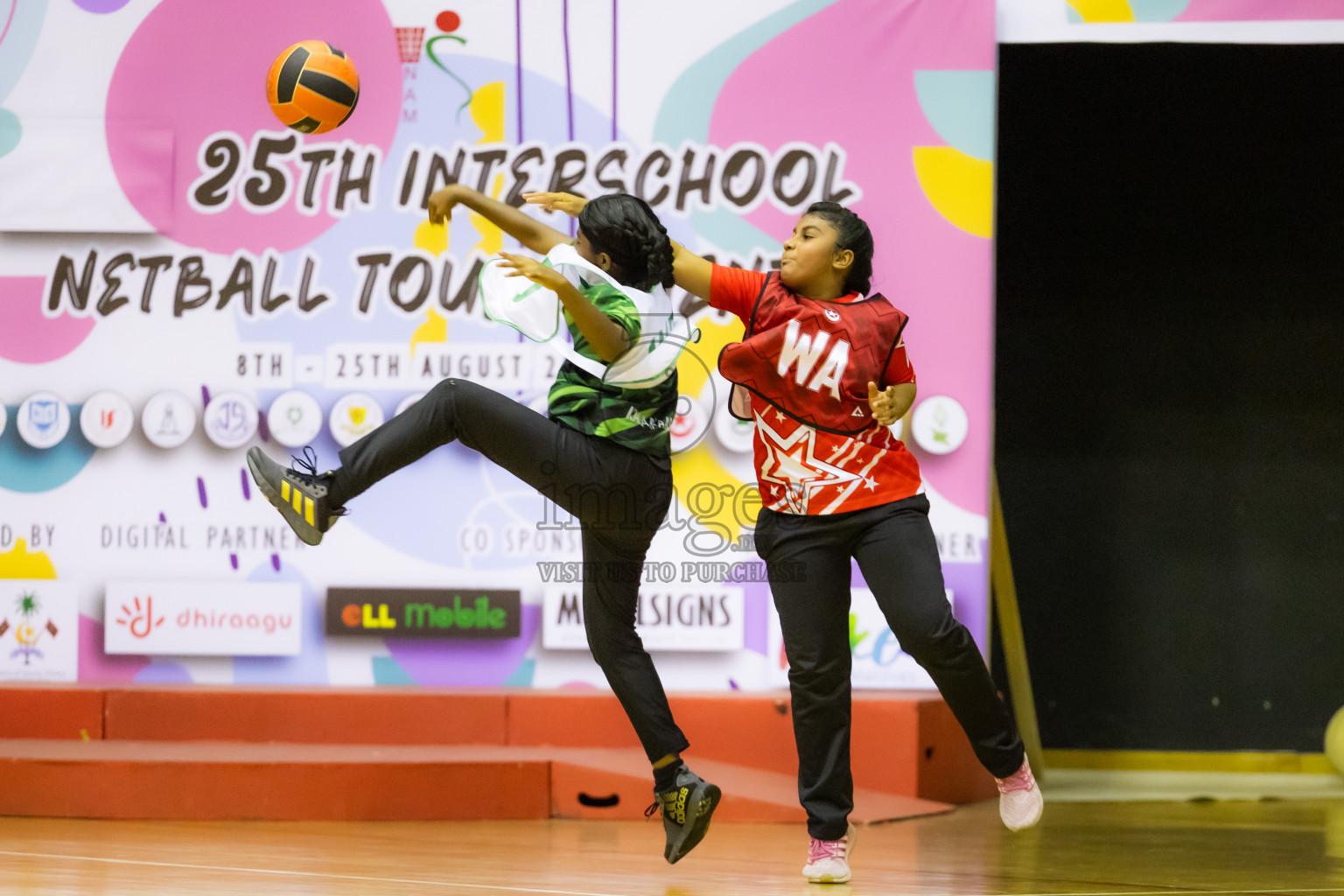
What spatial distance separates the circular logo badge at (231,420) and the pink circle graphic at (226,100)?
1.72 feet

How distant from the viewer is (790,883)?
2871mm

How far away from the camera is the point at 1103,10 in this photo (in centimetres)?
430

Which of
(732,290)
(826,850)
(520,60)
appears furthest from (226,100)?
(826,850)

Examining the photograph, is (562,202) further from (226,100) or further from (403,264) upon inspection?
(226,100)

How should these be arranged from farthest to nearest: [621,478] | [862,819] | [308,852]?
[862,819] < [308,852] < [621,478]

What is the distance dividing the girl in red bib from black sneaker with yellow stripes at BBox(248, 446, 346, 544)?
3.05 feet

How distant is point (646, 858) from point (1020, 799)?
95 centimetres

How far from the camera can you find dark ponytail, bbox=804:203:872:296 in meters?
2.93

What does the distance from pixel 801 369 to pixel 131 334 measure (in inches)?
105

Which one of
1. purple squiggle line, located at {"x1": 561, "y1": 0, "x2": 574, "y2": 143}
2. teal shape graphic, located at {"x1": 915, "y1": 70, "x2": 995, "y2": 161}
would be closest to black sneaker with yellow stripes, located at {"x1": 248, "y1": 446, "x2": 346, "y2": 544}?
purple squiggle line, located at {"x1": 561, "y1": 0, "x2": 574, "y2": 143}

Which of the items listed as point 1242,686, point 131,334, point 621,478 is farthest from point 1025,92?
point 131,334

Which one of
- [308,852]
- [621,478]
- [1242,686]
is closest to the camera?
[621,478]

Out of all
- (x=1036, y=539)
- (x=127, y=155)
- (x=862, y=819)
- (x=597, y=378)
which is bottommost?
(x=862, y=819)

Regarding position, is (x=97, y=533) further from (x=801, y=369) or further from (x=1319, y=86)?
(x=1319, y=86)
